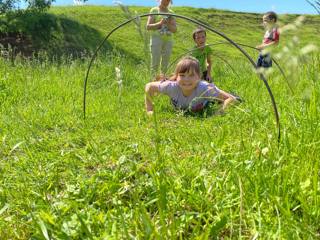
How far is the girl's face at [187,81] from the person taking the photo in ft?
14.6

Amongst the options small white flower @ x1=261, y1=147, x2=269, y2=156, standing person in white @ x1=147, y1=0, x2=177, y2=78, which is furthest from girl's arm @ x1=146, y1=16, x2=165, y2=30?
small white flower @ x1=261, y1=147, x2=269, y2=156

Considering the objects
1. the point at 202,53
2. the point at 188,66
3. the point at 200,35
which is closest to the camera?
the point at 188,66

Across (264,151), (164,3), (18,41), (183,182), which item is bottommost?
(18,41)

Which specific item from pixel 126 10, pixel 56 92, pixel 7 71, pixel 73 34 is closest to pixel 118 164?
pixel 126 10

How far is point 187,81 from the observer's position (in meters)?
4.45

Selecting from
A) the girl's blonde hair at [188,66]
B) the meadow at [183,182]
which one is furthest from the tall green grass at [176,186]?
the girl's blonde hair at [188,66]

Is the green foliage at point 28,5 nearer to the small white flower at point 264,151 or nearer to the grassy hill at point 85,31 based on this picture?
the grassy hill at point 85,31

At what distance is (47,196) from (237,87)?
3.94 m

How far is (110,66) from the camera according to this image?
6.89m

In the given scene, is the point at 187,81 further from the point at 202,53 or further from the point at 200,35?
the point at 200,35

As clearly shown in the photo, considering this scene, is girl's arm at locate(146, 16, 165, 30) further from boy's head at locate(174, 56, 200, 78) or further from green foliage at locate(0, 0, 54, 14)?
green foliage at locate(0, 0, 54, 14)

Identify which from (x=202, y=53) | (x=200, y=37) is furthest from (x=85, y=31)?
(x=202, y=53)

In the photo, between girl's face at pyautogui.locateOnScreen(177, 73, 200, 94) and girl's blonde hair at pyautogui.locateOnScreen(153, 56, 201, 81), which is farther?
girl's face at pyautogui.locateOnScreen(177, 73, 200, 94)

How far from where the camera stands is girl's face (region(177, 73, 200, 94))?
4445mm
